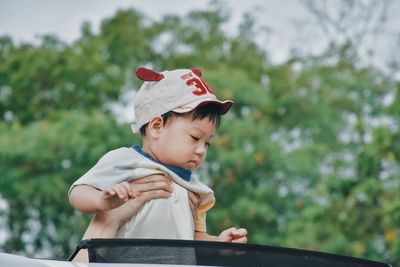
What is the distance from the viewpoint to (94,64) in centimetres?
3203

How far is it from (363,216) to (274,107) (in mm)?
7014

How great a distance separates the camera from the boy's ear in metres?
3.48

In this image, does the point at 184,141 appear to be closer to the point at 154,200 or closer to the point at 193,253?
the point at 154,200

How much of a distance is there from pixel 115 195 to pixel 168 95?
21.5 inches

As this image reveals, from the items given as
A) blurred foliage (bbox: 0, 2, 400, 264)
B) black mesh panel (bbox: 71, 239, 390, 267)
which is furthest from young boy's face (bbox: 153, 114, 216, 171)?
blurred foliage (bbox: 0, 2, 400, 264)

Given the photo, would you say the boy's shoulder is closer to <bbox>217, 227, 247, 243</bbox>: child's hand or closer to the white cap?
the white cap

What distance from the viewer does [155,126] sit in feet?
11.5

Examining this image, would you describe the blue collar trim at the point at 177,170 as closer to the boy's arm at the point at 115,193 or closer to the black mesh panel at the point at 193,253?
the boy's arm at the point at 115,193

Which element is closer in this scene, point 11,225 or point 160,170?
point 160,170

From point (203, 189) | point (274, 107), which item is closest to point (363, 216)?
point (274, 107)

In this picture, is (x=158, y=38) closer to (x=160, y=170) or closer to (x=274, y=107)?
(x=274, y=107)

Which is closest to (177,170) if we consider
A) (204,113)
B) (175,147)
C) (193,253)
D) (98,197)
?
(175,147)

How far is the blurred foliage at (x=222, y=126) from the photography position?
2823 cm

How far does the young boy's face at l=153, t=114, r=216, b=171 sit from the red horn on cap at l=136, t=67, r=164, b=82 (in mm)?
142
